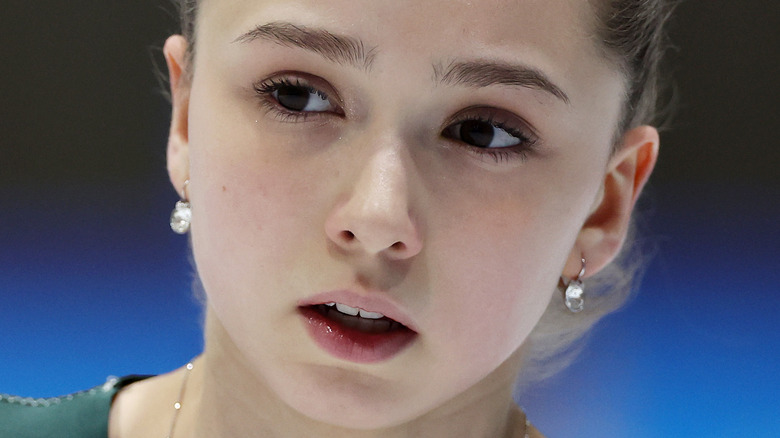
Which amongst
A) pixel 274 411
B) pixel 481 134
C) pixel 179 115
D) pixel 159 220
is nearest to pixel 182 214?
pixel 179 115

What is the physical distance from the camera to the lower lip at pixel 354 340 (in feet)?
2.24

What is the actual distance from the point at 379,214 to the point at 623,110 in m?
A: 0.27

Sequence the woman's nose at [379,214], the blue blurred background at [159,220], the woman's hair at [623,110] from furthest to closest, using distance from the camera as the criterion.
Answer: the blue blurred background at [159,220]
the woman's hair at [623,110]
the woman's nose at [379,214]

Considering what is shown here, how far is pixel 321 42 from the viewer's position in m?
0.66

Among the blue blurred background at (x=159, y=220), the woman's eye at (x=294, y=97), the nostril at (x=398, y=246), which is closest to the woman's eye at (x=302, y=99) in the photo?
the woman's eye at (x=294, y=97)

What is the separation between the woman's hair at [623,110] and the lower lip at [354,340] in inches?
9.8

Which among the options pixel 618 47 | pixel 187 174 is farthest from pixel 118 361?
pixel 618 47

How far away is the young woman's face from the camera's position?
65 cm

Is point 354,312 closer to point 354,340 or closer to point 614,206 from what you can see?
point 354,340

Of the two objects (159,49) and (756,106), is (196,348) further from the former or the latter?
(756,106)

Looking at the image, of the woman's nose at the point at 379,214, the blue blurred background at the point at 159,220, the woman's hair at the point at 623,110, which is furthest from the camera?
the blue blurred background at the point at 159,220

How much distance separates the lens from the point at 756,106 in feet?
4.26

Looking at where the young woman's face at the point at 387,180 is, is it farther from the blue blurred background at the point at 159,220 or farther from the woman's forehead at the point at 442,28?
the blue blurred background at the point at 159,220

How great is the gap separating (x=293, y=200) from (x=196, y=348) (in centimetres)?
82
